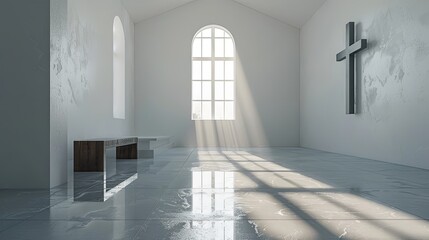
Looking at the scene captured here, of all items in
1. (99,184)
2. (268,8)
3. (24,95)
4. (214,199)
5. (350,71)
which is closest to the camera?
(214,199)

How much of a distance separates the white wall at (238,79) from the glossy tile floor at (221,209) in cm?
784

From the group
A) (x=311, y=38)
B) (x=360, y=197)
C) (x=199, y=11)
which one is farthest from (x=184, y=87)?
(x=360, y=197)

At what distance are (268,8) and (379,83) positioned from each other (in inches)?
233

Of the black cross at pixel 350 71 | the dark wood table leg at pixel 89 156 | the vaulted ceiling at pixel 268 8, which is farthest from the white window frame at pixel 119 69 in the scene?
the black cross at pixel 350 71

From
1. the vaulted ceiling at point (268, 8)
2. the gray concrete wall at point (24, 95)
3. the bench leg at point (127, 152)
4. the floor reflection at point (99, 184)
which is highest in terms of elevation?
the vaulted ceiling at point (268, 8)

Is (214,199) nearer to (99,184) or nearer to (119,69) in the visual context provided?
(99,184)

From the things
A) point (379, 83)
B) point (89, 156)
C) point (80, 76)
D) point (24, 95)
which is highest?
point (80, 76)

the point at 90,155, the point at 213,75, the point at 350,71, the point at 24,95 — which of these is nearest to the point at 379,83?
the point at 350,71

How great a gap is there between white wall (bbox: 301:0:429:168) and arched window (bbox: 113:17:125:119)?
5.11 m

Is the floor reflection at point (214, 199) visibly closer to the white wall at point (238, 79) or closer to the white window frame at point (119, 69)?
the white window frame at point (119, 69)

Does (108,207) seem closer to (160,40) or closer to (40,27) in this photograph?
(40,27)

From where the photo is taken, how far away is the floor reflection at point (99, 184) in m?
3.13

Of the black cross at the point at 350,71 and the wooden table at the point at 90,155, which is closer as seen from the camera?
the wooden table at the point at 90,155

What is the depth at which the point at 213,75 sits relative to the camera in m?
12.5
